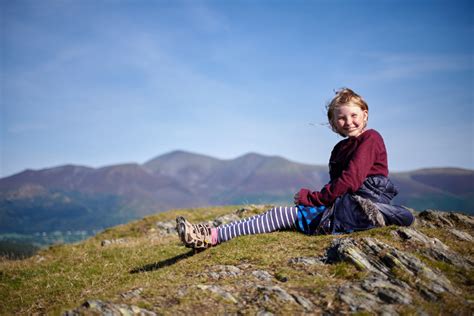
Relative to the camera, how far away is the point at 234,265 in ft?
25.2

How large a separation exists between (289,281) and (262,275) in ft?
2.27

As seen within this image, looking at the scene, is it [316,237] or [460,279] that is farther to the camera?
[316,237]

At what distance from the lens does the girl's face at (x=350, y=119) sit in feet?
29.7

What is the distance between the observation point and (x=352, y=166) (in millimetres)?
8359

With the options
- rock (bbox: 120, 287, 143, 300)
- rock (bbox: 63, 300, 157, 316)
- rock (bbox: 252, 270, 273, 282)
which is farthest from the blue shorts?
rock (bbox: 63, 300, 157, 316)

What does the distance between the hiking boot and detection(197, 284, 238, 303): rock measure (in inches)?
71.3

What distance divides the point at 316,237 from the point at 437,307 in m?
3.87

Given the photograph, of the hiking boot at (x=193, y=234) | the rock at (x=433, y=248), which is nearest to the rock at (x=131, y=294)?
the hiking boot at (x=193, y=234)

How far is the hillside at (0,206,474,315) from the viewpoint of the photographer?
534 centimetres

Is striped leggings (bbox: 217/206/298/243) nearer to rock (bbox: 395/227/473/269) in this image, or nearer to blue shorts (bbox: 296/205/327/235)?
blue shorts (bbox: 296/205/327/235)

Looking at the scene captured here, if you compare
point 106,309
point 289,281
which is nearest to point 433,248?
point 289,281

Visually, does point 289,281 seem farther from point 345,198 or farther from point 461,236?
point 461,236

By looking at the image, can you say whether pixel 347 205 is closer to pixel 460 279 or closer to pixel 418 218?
pixel 460 279

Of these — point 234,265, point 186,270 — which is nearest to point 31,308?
point 186,270
